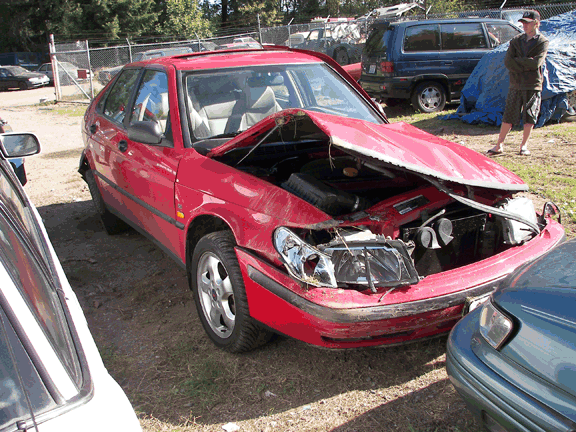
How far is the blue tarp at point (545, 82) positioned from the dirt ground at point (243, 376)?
7005mm

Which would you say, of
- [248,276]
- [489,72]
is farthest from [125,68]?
[489,72]

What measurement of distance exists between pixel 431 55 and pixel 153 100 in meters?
7.90

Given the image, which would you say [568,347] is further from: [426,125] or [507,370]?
[426,125]

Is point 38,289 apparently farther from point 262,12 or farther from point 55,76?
point 262,12

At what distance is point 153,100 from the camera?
3.94 meters

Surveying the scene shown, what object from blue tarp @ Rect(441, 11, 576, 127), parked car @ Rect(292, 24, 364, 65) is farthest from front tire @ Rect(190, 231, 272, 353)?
parked car @ Rect(292, 24, 364, 65)

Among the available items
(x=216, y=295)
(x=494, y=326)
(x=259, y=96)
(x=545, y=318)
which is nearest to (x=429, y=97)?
(x=259, y=96)

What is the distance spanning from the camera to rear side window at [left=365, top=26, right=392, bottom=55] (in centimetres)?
1052

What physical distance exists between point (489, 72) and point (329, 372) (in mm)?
7913

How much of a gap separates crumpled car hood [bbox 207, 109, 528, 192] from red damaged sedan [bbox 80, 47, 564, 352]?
0.04ft

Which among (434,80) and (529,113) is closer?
(529,113)

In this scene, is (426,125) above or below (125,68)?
below

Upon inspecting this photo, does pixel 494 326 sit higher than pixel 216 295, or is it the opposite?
pixel 494 326

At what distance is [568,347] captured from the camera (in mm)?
1618
